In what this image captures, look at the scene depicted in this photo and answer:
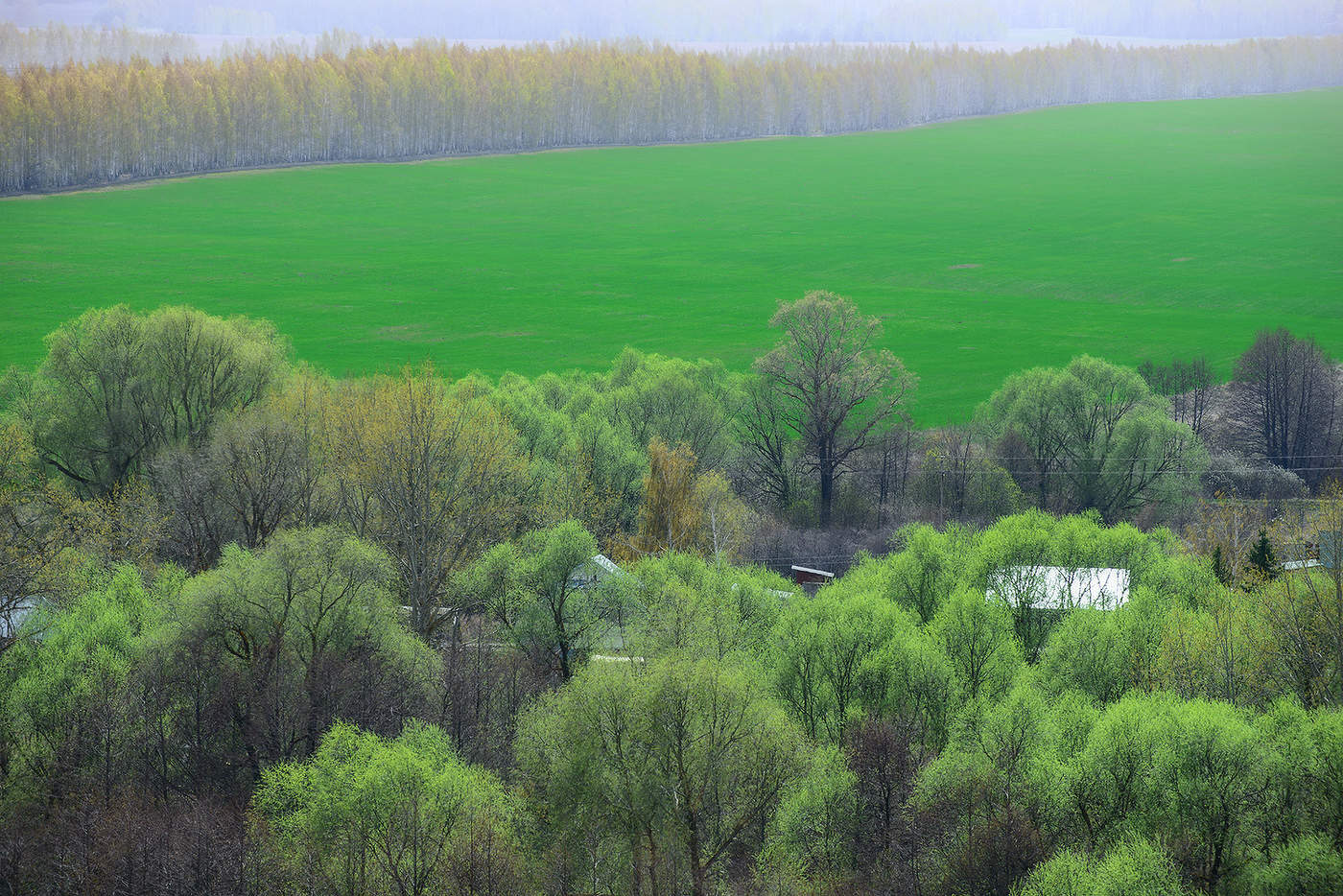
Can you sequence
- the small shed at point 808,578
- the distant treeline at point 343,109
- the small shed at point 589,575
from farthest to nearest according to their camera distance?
1. the distant treeline at point 343,109
2. the small shed at point 808,578
3. the small shed at point 589,575

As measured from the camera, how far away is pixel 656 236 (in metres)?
130

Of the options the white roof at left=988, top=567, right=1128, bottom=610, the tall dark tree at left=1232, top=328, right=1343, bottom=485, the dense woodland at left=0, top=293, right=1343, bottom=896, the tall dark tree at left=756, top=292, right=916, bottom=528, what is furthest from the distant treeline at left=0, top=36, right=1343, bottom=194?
the white roof at left=988, top=567, right=1128, bottom=610

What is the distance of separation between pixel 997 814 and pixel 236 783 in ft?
70.7

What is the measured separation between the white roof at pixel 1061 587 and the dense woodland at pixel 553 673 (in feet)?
1.39

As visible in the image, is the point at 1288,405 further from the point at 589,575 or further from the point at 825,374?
the point at 589,575

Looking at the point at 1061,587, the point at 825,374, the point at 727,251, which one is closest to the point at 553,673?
the point at 1061,587

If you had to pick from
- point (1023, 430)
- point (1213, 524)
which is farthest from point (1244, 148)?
point (1213, 524)

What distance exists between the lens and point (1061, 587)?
152 ft

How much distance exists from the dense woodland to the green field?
29009mm

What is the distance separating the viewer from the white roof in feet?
151

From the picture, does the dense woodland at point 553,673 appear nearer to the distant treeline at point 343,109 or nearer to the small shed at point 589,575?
the small shed at point 589,575

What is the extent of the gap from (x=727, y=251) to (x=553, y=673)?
282 feet

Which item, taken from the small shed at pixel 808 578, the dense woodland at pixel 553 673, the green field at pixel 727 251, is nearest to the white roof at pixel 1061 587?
the dense woodland at pixel 553 673

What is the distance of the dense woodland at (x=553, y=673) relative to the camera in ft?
99.9
